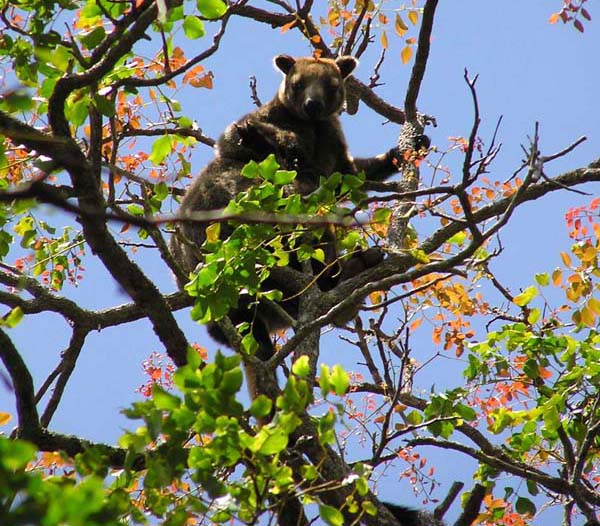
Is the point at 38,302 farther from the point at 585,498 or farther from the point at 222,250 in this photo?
the point at 585,498

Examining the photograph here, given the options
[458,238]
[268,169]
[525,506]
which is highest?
[458,238]

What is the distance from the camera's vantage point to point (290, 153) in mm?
7605


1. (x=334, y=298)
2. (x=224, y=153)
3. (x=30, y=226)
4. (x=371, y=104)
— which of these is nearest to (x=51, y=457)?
(x=334, y=298)

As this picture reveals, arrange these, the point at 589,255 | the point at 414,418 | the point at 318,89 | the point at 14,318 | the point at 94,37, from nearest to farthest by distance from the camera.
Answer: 1. the point at 14,318
2. the point at 94,37
3. the point at 414,418
4. the point at 589,255
5. the point at 318,89

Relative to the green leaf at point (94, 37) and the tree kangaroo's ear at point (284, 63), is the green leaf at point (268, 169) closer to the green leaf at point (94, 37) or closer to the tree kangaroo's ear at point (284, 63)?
the green leaf at point (94, 37)

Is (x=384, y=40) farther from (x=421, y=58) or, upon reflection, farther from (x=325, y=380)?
(x=325, y=380)

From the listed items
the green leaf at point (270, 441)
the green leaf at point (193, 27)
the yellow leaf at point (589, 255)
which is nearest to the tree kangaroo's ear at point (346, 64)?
the yellow leaf at point (589, 255)

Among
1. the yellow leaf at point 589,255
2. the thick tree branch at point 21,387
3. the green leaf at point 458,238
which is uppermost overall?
the green leaf at point 458,238

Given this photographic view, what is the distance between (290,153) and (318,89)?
1248mm

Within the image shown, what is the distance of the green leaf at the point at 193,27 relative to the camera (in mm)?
4121

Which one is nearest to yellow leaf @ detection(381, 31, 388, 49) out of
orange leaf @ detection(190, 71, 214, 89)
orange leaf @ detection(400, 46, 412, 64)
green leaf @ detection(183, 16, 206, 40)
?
orange leaf @ detection(400, 46, 412, 64)

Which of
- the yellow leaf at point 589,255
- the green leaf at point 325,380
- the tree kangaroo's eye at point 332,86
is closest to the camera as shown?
the green leaf at point 325,380

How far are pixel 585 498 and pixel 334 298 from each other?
1.76m

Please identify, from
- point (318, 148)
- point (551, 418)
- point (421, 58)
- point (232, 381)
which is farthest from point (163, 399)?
point (318, 148)
